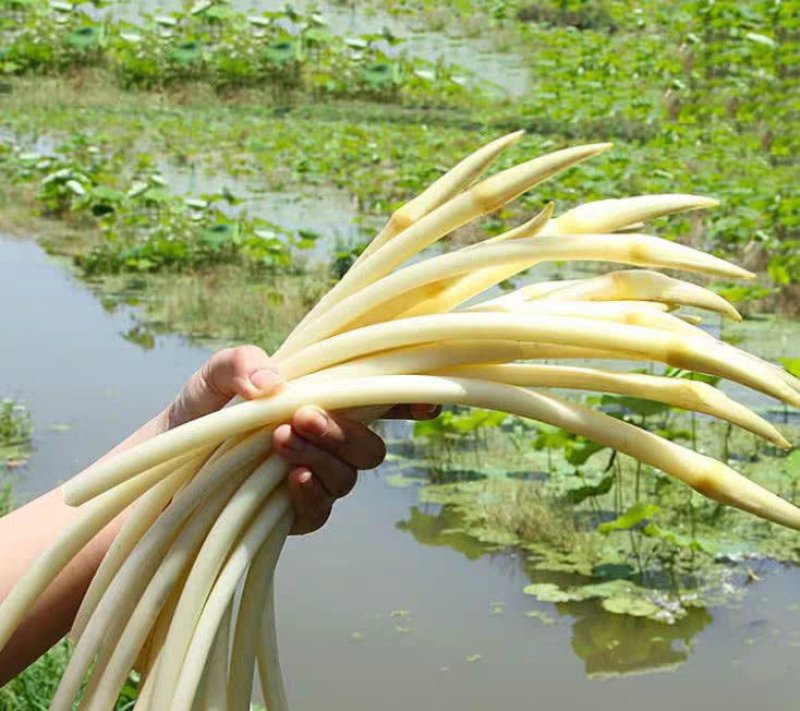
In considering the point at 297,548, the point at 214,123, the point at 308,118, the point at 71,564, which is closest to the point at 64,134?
the point at 214,123

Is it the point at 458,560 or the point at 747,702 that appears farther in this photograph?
the point at 458,560

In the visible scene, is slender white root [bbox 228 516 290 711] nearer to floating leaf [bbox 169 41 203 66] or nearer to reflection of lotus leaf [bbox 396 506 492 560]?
reflection of lotus leaf [bbox 396 506 492 560]

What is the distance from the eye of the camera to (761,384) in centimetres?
115

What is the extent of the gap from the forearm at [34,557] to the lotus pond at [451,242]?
0.94 meters

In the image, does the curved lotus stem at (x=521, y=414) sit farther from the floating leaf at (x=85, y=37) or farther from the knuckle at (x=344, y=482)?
the floating leaf at (x=85, y=37)

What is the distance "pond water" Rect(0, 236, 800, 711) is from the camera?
324 cm

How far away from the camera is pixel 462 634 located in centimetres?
346

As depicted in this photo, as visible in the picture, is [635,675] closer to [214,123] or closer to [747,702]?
[747,702]

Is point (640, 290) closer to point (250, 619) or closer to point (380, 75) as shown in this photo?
point (250, 619)

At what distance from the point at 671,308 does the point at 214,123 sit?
7998 mm

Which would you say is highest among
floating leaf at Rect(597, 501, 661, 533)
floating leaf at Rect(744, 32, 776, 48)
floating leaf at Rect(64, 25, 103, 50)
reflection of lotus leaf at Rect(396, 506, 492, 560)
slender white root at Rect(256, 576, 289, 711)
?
slender white root at Rect(256, 576, 289, 711)

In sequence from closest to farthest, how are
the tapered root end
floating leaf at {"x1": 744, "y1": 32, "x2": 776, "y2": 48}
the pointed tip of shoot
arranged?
the tapered root end < the pointed tip of shoot < floating leaf at {"x1": 744, "y1": 32, "x2": 776, "y2": 48}

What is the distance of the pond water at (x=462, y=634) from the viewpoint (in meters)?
3.24

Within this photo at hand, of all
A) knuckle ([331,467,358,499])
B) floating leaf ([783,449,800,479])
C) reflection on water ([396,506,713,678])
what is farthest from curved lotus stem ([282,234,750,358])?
floating leaf ([783,449,800,479])
